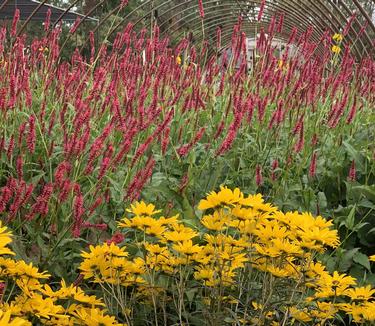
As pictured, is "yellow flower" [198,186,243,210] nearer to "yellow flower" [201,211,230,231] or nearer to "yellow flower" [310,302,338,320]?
"yellow flower" [201,211,230,231]

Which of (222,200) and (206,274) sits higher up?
(222,200)

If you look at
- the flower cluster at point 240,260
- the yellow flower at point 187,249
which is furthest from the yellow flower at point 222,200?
the yellow flower at point 187,249

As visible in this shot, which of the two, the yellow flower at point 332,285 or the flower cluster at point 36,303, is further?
the yellow flower at point 332,285

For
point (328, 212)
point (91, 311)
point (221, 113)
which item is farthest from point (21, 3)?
point (91, 311)

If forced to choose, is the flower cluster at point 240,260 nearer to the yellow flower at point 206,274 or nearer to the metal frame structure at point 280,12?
the yellow flower at point 206,274

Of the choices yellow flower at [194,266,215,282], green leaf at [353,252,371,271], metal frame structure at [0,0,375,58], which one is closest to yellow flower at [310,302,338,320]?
yellow flower at [194,266,215,282]

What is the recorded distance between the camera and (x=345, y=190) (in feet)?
9.94

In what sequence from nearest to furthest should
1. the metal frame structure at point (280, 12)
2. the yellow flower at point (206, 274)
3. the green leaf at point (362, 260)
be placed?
the yellow flower at point (206, 274)
the green leaf at point (362, 260)
the metal frame structure at point (280, 12)

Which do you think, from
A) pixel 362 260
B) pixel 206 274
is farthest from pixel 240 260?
pixel 362 260

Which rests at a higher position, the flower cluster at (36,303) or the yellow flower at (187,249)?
the yellow flower at (187,249)

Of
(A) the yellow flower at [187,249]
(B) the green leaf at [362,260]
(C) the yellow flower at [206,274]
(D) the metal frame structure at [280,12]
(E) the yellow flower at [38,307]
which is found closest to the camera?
(E) the yellow flower at [38,307]

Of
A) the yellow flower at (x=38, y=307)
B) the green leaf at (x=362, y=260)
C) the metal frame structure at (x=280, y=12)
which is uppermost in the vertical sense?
the metal frame structure at (x=280, y=12)

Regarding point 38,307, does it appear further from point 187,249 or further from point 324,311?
point 324,311

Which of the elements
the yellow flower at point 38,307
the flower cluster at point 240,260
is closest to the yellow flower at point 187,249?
the flower cluster at point 240,260
